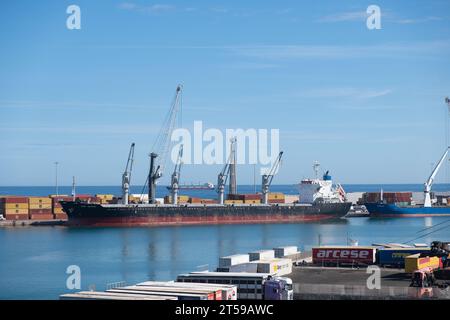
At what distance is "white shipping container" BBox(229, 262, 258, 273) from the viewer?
26564 mm

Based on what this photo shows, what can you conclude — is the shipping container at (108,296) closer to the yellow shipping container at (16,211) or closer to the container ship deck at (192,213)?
the container ship deck at (192,213)

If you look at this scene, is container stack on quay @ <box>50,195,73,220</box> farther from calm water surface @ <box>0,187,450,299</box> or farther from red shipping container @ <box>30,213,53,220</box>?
calm water surface @ <box>0,187,450,299</box>

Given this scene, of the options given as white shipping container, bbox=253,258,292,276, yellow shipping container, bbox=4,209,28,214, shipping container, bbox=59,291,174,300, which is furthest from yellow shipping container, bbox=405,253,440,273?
yellow shipping container, bbox=4,209,28,214

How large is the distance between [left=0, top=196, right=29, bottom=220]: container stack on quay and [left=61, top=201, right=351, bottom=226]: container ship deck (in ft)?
25.0

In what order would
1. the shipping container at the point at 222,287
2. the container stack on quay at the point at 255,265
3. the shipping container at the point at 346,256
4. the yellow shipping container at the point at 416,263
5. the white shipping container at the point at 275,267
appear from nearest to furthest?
the shipping container at the point at 222,287, the yellow shipping container at the point at 416,263, the white shipping container at the point at 275,267, the container stack on quay at the point at 255,265, the shipping container at the point at 346,256

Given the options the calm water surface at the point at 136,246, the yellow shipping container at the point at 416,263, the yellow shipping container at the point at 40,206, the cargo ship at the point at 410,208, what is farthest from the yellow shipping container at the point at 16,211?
the yellow shipping container at the point at 416,263

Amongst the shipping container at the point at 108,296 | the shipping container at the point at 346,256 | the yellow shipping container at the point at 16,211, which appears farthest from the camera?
the yellow shipping container at the point at 16,211

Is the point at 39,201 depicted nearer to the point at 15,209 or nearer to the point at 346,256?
the point at 15,209

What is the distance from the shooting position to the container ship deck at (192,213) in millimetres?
64250

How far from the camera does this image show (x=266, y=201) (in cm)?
7656

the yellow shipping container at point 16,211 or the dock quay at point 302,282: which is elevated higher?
the yellow shipping container at point 16,211

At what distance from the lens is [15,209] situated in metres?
70.8

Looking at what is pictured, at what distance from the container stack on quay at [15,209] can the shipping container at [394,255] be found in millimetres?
46903
